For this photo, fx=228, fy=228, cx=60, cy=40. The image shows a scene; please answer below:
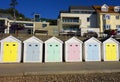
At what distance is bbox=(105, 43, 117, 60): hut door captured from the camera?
24.8 metres

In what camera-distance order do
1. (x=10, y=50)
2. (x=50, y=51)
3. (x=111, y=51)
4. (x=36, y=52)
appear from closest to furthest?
1. (x=10, y=50)
2. (x=36, y=52)
3. (x=50, y=51)
4. (x=111, y=51)

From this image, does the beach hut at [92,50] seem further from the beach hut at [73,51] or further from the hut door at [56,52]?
the hut door at [56,52]

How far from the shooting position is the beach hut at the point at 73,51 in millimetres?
23422

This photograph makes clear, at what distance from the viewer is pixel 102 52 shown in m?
24.9

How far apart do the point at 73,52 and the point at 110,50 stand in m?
4.37

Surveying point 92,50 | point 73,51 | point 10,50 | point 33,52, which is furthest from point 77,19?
point 10,50

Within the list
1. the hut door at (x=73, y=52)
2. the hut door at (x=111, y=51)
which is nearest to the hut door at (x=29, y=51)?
the hut door at (x=73, y=52)

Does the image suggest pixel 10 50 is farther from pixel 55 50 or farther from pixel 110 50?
pixel 110 50

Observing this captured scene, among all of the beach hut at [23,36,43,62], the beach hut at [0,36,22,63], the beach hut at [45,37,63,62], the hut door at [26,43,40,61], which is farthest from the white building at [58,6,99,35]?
the beach hut at [0,36,22,63]

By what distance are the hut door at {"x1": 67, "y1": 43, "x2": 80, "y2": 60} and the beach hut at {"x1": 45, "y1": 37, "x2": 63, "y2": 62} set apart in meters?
0.88

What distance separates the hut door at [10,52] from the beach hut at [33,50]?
96cm

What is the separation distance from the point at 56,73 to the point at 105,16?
129 feet

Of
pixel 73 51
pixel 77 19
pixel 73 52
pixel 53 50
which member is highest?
pixel 77 19

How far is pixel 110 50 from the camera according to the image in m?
25.0
